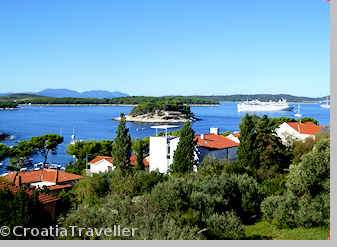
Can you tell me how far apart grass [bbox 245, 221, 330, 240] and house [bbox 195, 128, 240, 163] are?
9291mm

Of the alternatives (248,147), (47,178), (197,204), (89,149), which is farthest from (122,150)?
(197,204)

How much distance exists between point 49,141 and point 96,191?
1600 centimetres

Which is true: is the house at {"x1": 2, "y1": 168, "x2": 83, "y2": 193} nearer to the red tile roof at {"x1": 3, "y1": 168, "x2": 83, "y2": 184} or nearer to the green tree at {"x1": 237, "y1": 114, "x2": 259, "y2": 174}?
the red tile roof at {"x1": 3, "y1": 168, "x2": 83, "y2": 184}

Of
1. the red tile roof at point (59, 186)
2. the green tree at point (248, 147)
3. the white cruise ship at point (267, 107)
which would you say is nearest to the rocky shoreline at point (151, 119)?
the white cruise ship at point (267, 107)

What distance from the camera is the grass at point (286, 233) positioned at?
5645mm

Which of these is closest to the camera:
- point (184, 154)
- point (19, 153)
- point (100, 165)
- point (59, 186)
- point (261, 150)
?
point (261, 150)

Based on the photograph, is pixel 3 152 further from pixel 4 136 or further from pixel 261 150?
pixel 4 136

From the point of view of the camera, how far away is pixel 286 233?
6.18 meters

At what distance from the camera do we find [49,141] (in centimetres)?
2355

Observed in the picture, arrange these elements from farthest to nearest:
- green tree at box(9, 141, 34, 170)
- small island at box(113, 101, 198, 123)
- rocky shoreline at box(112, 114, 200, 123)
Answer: small island at box(113, 101, 198, 123) → rocky shoreline at box(112, 114, 200, 123) → green tree at box(9, 141, 34, 170)

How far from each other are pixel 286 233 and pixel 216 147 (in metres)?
10.7

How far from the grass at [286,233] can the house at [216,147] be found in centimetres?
929

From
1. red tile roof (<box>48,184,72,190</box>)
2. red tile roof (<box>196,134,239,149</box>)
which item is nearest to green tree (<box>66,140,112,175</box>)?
red tile roof (<box>48,184,72,190</box>)

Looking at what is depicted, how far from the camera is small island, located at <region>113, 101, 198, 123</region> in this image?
213 ft
